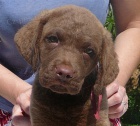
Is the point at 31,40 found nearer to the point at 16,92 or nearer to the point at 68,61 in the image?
the point at 68,61

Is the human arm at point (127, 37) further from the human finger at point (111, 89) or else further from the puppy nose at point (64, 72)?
the puppy nose at point (64, 72)

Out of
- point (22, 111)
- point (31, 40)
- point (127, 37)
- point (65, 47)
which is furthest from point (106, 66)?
point (127, 37)

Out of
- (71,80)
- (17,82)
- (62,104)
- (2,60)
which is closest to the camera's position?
(71,80)

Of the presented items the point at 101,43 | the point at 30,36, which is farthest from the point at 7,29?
the point at 101,43

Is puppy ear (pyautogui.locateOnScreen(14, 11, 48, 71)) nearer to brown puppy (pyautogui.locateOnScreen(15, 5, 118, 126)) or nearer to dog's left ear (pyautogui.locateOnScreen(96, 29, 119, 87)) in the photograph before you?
brown puppy (pyautogui.locateOnScreen(15, 5, 118, 126))

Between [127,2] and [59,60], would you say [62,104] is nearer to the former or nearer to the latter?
[59,60]

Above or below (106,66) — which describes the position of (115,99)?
below
